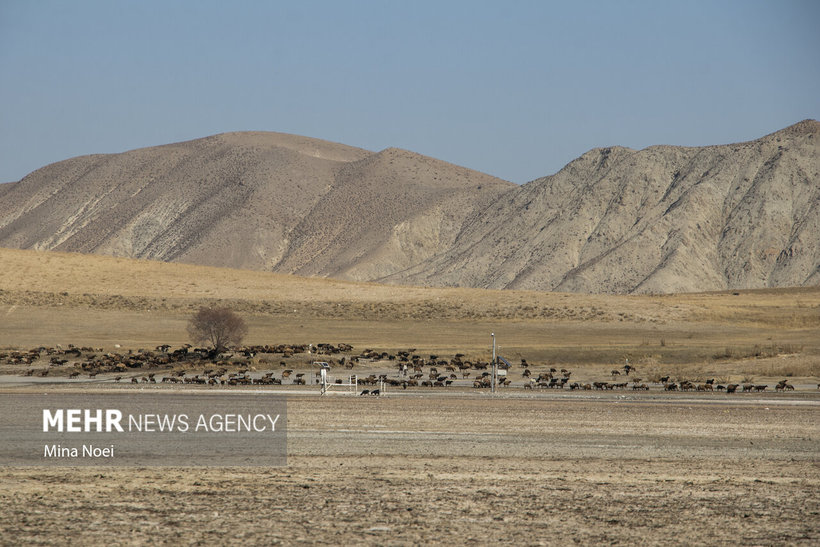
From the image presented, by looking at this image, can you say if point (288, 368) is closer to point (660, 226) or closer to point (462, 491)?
point (462, 491)

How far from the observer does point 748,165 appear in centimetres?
15100

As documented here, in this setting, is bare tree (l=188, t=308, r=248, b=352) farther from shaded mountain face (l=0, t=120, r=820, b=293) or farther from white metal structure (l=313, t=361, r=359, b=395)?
shaded mountain face (l=0, t=120, r=820, b=293)

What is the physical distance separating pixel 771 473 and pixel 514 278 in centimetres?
12842

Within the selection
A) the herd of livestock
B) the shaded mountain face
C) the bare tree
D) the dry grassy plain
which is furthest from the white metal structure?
the shaded mountain face

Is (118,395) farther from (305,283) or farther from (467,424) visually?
(305,283)

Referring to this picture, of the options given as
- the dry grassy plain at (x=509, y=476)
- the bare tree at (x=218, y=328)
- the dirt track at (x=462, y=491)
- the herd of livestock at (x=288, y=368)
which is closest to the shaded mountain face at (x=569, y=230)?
the bare tree at (x=218, y=328)

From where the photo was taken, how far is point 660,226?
14250 centimetres

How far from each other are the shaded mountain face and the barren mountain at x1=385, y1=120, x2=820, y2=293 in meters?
0.21

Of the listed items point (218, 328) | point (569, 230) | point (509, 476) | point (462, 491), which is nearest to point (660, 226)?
point (569, 230)

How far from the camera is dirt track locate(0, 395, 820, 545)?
38.0 feet

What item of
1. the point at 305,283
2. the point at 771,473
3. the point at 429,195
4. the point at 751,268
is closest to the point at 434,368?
the point at 771,473

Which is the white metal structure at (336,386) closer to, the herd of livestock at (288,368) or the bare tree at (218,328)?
the herd of livestock at (288,368)

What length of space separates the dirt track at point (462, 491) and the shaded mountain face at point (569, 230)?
109m

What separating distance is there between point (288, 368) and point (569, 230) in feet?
369
